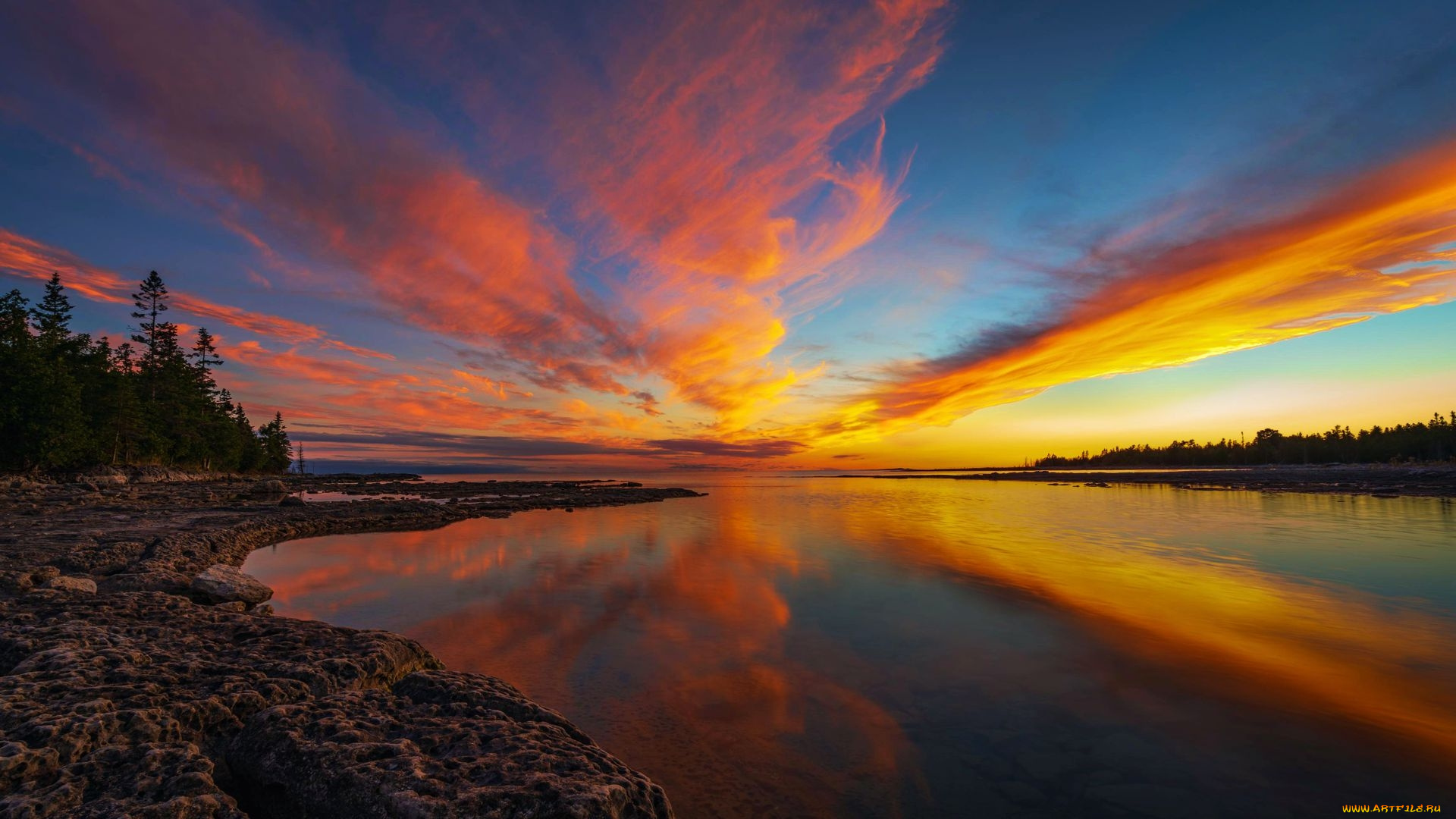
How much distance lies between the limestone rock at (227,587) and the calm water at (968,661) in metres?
1.03

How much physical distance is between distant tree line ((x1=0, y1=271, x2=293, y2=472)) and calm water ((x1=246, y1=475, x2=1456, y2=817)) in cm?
4127

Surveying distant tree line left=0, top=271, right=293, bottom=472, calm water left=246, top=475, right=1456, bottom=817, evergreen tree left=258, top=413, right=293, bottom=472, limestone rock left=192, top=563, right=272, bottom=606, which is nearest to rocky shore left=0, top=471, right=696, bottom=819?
limestone rock left=192, top=563, right=272, bottom=606

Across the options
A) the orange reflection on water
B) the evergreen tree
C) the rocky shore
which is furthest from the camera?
the evergreen tree

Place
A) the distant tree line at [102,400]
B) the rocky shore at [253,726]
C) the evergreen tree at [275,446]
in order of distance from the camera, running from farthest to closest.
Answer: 1. the evergreen tree at [275,446]
2. the distant tree line at [102,400]
3. the rocky shore at [253,726]

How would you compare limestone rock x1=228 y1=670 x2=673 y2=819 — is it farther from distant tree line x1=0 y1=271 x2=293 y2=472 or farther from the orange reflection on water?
distant tree line x1=0 y1=271 x2=293 y2=472

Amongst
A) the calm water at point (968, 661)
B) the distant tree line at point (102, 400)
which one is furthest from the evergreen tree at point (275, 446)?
the calm water at point (968, 661)

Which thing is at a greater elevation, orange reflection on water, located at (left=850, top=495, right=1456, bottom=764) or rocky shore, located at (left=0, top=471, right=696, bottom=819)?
rocky shore, located at (left=0, top=471, right=696, bottom=819)

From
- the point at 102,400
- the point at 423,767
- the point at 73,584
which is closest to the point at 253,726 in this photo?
the point at 423,767

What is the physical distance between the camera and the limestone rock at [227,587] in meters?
11.6

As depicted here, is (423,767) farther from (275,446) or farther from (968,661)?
(275,446)

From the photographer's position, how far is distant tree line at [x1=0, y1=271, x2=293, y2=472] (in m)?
41.6

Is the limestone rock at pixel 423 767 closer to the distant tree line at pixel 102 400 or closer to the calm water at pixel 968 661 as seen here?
the calm water at pixel 968 661

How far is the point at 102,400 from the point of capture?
5181cm

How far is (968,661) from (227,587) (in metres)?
16.2
